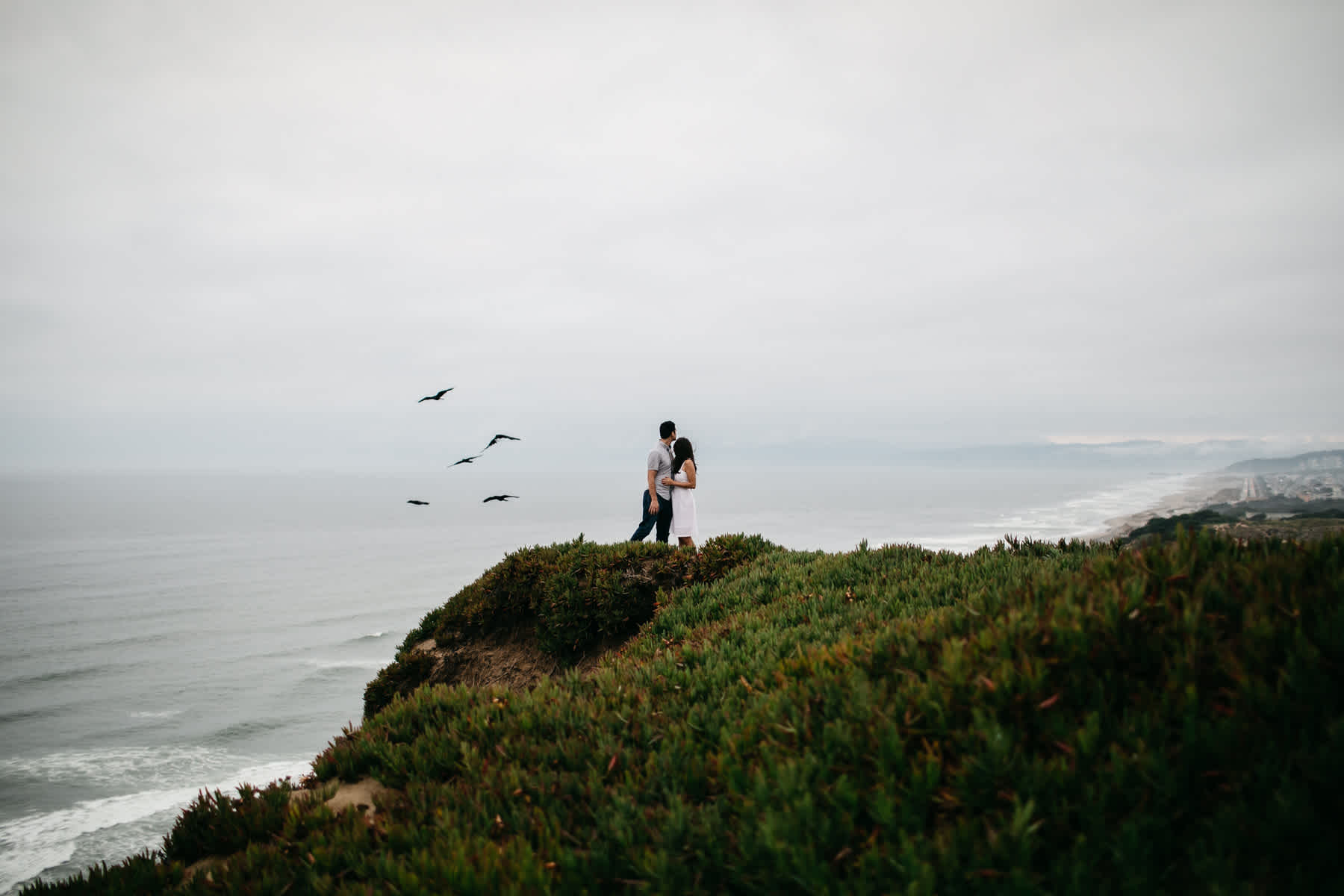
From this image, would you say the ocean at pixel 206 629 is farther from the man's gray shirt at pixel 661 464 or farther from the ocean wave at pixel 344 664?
the man's gray shirt at pixel 661 464

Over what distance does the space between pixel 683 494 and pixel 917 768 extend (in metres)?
10.4

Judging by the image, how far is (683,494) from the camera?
1361cm

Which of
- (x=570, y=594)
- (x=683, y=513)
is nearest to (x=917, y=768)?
(x=570, y=594)

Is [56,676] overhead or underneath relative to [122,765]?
overhead

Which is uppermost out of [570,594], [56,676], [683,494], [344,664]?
[683,494]

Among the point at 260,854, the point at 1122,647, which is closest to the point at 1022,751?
the point at 1122,647

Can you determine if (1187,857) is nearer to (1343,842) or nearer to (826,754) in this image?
(1343,842)

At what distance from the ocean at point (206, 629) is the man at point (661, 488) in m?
10.4

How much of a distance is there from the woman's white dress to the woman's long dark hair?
0.16 metres

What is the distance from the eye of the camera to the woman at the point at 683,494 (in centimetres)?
1340

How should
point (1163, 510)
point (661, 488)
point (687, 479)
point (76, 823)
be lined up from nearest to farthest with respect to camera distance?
point (687, 479)
point (661, 488)
point (76, 823)
point (1163, 510)

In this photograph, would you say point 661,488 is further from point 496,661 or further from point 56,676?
point 56,676

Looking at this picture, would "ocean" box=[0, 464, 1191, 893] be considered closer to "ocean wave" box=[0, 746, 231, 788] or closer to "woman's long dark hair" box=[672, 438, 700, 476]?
"ocean wave" box=[0, 746, 231, 788]

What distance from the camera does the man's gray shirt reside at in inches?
539
